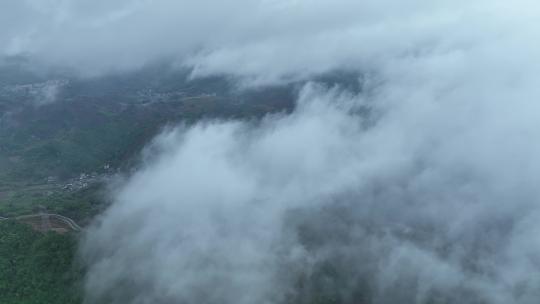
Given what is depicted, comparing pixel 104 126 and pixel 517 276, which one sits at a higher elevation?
pixel 104 126

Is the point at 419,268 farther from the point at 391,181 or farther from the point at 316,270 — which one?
the point at 391,181

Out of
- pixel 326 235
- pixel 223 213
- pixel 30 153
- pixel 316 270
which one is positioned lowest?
pixel 316 270

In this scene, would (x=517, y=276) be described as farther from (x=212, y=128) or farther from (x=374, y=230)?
(x=212, y=128)

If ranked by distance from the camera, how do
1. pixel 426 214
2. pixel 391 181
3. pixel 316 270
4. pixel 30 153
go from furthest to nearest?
pixel 30 153 → pixel 391 181 → pixel 426 214 → pixel 316 270

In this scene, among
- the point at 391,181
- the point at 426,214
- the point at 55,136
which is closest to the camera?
the point at 426,214

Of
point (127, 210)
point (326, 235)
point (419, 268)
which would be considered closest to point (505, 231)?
point (419, 268)

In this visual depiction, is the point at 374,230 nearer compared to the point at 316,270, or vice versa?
the point at 316,270

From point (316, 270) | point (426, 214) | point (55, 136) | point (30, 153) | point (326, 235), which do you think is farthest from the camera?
point (55, 136)

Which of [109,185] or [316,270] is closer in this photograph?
[316,270]

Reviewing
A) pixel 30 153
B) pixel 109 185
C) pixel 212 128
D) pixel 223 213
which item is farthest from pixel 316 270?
pixel 30 153
